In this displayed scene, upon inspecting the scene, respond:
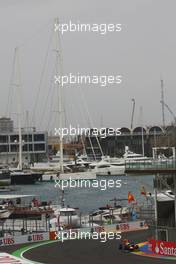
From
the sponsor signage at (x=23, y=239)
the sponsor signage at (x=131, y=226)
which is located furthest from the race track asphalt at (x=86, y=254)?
the sponsor signage at (x=131, y=226)

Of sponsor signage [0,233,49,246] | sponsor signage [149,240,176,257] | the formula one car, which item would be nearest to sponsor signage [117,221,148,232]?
sponsor signage [0,233,49,246]

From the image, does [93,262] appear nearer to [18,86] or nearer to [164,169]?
[164,169]

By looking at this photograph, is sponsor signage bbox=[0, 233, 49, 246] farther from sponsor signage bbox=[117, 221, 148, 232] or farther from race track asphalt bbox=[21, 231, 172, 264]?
sponsor signage bbox=[117, 221, 148, 232]

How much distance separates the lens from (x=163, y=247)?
33594mm

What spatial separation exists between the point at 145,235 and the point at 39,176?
116 meters

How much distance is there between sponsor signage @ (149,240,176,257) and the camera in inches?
1304

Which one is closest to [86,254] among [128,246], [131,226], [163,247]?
[128,246]

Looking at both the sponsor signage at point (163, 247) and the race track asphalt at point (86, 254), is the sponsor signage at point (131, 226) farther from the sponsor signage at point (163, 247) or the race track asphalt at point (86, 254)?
the sponsor signage at point (163, 247)

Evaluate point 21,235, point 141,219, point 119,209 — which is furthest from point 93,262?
point 119,209

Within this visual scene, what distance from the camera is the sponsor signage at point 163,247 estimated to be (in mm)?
33125

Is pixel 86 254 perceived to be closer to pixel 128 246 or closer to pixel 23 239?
pixel 128 246

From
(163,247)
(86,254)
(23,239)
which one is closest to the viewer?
(163,247)

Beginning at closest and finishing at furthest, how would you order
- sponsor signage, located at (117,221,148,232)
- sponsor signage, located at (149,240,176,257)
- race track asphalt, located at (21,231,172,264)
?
1. race track asphalt, located at (21,231,172,264)
2. sponsor signage, located at (149,240,176,257)
3. sponsor signage, located at (117,221,148,232)

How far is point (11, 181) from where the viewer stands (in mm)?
153625
